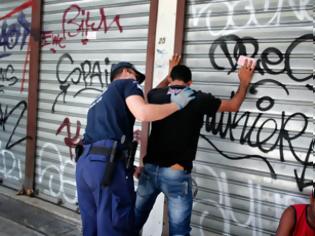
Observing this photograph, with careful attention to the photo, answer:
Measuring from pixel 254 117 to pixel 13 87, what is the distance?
4281 millimetres

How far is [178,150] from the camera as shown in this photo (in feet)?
11.6

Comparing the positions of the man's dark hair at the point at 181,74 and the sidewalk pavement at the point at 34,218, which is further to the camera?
the sidewalk pavement at the point at 34,218

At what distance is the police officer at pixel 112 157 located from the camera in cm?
322

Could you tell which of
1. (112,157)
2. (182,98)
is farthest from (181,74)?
(112,157)

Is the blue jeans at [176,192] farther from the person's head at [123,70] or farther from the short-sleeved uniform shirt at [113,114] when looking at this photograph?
the person's head at [123,70]

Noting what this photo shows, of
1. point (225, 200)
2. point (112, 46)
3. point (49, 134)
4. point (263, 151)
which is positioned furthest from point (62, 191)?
point (263, 151)

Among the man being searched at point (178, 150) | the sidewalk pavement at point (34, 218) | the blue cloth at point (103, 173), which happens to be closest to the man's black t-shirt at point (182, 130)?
the man being searched at point (178, 150)

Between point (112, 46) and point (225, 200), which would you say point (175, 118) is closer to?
point (225, 200)

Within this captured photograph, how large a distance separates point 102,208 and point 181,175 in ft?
2.42

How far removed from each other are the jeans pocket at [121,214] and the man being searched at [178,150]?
0.41 m

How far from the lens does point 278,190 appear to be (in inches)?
151

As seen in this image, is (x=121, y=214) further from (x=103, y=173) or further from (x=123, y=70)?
(x=123, y=70)

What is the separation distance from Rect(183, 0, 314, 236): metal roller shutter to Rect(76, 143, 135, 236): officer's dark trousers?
4.04 feet

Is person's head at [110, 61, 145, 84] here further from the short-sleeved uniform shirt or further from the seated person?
the seated person
